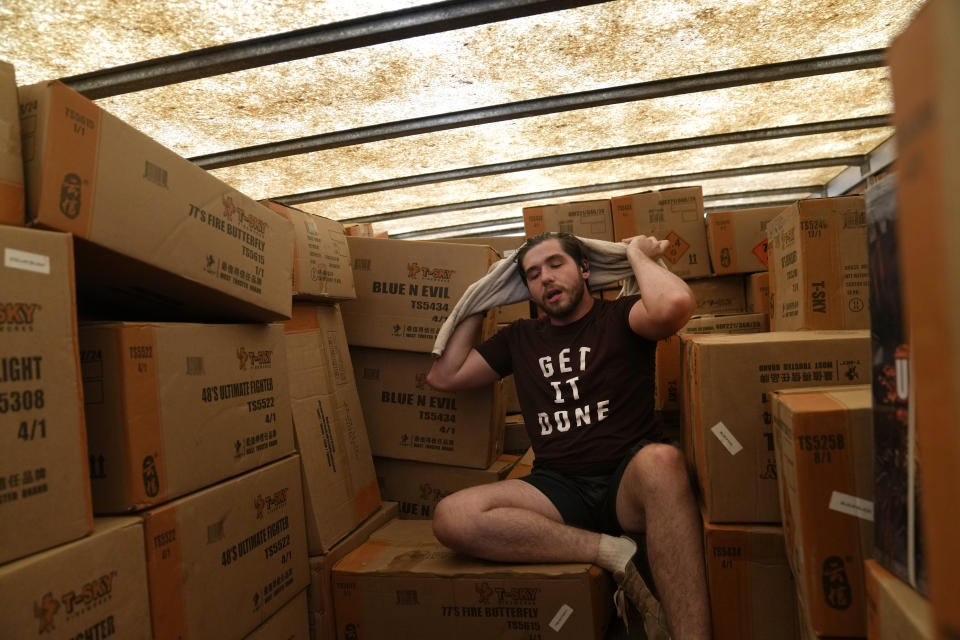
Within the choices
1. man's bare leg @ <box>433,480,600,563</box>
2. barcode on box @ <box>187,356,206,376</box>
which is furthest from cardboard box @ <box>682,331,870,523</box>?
barcode on box @ <box>187,356,206,376</box>

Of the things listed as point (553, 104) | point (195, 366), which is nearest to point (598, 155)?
point (553, 104)

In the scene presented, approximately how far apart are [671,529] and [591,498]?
27 cm

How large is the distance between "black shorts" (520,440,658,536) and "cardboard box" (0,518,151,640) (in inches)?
37.3

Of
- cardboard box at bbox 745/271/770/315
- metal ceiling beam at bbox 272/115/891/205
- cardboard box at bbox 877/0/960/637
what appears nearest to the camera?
cardboard box at bbox 877/0/960/637

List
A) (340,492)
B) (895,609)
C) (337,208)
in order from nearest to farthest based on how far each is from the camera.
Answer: (895,609)
(340,492)
(337,208)

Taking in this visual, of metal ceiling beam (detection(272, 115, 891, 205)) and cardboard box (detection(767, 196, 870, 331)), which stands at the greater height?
metal ceiling beam (detection(272, 115, 891, 205))

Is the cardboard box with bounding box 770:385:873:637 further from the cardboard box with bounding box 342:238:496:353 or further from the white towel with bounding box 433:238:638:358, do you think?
the cardboard box with bounding box 342:238:496:353

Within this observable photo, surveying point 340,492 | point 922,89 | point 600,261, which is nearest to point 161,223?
point 340,492

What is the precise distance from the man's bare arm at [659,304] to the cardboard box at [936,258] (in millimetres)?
1075

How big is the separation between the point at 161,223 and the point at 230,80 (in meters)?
1.29

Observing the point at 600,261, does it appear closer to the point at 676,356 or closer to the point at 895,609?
the point at 676,356

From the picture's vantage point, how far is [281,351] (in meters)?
1.42

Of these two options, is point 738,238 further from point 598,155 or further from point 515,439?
point 515,439

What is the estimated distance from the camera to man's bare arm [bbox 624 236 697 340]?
58.7 inches
